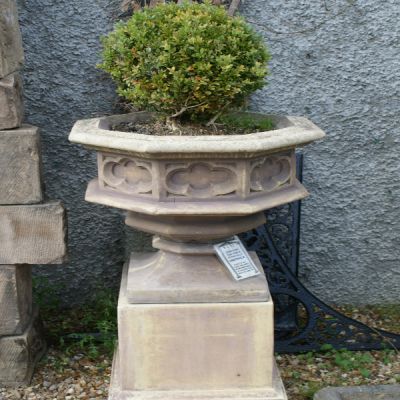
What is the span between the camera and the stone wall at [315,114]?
335 cm

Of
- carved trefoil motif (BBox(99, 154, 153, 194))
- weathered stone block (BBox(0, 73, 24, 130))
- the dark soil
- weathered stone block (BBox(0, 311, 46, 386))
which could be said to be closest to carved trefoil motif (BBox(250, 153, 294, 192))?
the dark soil

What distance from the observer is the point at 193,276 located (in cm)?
259

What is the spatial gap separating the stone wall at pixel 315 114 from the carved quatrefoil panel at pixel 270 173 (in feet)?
3.29

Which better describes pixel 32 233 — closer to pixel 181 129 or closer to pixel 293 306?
pixel 181 129

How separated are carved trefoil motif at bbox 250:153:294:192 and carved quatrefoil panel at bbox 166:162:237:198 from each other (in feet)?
0.30

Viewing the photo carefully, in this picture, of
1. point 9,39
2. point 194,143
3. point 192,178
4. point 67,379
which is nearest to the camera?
point 194,143

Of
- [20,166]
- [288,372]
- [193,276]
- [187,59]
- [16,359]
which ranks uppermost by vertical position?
[187,59]

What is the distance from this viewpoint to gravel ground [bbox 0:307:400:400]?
3.00m

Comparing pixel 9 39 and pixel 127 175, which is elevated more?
pixel 9 39

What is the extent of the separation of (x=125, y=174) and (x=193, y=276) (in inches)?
19.8

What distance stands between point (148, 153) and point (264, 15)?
1476 millimetres

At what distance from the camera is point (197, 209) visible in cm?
233

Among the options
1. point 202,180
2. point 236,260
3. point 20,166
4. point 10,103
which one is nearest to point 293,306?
point 236,260

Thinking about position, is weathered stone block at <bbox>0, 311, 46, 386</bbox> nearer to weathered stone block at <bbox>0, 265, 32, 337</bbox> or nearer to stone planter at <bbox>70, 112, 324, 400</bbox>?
weathered stone block at <bbox>0, 265, 32, 337</bbox>
